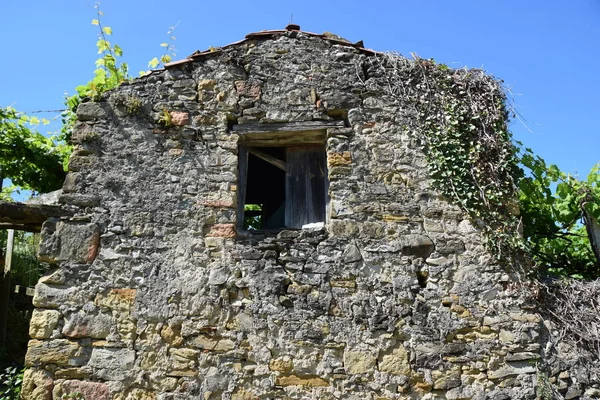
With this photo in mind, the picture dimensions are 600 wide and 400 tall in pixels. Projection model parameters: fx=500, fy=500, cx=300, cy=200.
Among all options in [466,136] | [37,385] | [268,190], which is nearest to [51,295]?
[37,385]

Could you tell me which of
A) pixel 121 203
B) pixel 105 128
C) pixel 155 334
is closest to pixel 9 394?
pixel 155 334

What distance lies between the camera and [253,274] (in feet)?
13.6

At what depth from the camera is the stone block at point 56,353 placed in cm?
390

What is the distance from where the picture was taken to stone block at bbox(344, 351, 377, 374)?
3.92 metres

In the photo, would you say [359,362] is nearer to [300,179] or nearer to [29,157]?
[300,179]

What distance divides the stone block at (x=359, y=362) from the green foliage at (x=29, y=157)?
453 centimetres

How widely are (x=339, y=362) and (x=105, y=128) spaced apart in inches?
113

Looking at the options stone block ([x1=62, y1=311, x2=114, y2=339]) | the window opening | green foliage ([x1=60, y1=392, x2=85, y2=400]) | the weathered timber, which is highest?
the window opening

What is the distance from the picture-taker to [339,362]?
3934 millimetres

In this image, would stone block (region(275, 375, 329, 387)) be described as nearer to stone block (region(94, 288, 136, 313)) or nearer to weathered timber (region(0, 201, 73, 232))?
stone block (region(94, 288, 136, 313))

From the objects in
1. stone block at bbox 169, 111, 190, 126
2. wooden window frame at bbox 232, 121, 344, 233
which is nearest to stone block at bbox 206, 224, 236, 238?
wooden window frame at bbox 232, 121, 344, 233

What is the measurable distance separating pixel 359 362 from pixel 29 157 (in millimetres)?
5066

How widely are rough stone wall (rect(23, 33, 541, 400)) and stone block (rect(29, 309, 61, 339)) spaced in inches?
0.6

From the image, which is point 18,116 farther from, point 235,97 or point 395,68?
point 395,68
